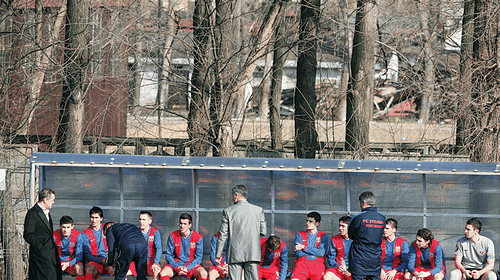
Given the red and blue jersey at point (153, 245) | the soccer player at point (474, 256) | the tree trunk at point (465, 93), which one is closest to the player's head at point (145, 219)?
the red and blue jersey at point (153, 245)

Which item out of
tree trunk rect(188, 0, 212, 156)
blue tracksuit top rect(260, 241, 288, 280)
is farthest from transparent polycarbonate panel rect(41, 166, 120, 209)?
blue tracksuit top rect(260, 241, 288, 280)

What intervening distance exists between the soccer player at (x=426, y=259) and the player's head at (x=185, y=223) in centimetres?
316

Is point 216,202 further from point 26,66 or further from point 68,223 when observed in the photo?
point 26,66

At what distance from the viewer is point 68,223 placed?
802 centimetres

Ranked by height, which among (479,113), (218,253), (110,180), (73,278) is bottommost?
(73,278)

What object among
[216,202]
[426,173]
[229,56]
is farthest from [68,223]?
[426,173]

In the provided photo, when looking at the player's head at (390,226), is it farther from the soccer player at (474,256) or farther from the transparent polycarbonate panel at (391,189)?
the soccer player at (474,256)

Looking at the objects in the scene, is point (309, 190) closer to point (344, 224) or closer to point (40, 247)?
point (344, 224)

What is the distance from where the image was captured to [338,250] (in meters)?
8.08

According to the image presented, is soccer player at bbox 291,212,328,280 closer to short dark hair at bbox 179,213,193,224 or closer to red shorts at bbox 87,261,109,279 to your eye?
short dark hair at bbox 179,213,193,224

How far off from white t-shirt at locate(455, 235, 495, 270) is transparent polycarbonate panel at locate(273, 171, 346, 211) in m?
1.81

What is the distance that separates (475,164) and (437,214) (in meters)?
1.01

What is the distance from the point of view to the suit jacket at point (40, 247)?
22.9 feet

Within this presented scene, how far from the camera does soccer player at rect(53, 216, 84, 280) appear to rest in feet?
26.2
